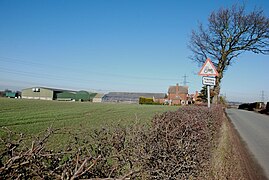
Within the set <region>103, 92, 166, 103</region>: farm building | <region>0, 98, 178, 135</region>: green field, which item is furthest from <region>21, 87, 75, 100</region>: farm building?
<region>0, 98, 178, 135</region>: green field

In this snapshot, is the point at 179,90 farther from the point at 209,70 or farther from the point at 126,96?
the point at 209,70

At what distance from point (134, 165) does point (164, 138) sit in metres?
0.60

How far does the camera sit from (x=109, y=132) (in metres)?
3.09

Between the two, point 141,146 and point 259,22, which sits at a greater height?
point 259,22

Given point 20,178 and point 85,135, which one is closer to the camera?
point 20,178

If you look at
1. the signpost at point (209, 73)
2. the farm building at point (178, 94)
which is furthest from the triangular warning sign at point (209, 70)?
the farm building at point (178, 94)

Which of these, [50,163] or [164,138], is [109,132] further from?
[50,163]

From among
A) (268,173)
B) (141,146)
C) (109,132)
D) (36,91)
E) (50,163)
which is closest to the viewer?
(50,163)

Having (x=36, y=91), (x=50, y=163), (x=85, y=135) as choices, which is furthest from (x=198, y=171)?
(x=36, y=91)

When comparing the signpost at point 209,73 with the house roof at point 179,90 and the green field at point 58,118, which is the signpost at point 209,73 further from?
the house roof at point 179,90

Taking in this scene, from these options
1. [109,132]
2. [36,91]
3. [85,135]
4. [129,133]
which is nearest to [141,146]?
[129,133]

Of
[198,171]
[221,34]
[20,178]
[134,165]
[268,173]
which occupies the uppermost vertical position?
[221,34]

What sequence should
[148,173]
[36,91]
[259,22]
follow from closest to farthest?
[148,173], [259,22], [36,91]

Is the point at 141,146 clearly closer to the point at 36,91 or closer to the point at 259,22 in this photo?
the point at 259,22
